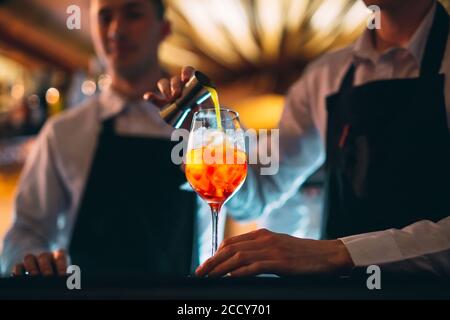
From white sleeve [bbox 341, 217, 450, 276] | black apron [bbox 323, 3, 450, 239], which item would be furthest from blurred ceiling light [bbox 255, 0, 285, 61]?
white sleeve [bbox 341, 217, 450, 276]

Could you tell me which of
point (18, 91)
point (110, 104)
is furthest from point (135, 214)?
point (18, 91)

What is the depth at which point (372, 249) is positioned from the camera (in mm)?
1041

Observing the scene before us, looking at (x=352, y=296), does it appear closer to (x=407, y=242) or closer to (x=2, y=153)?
(x=407, y=242)

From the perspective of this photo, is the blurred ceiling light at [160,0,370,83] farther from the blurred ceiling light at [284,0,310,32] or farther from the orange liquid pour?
the orange liquid pour

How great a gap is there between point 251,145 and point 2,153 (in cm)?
237

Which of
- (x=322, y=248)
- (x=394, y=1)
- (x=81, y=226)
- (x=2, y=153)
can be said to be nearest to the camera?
(x=322, y=248)

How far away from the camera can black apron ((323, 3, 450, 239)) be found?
1397mm

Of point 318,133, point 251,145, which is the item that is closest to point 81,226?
point 251,145

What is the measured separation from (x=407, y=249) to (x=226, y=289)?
1.47 ft

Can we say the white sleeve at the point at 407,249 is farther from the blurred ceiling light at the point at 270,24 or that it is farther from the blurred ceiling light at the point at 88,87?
the blurred ceiling light at the point at 270,24

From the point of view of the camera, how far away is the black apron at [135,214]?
1.96 meters
